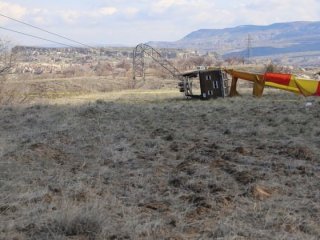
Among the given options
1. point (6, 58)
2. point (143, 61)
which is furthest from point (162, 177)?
point (143, 61)

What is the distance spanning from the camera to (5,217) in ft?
20.5

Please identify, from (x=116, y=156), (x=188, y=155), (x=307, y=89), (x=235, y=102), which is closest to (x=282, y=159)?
(x=188, y=155)

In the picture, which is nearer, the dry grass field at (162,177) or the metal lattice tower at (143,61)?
the dry grass field at (162,177)

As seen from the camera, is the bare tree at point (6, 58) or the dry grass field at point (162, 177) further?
the bare tree at point (6, 58)

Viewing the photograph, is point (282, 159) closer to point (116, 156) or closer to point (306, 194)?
point (306, 194)

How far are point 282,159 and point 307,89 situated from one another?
1204 centimetres

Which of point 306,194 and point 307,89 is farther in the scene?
point 307,89

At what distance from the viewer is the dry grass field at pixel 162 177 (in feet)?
19.4

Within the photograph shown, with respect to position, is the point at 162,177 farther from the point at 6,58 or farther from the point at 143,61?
the point at 143,61

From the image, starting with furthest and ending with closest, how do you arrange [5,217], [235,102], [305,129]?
[235,102] → [305,129] → [5,217]

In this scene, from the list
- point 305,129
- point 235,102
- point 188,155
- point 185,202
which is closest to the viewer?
point 185,202

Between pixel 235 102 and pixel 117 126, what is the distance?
6882 millimetres

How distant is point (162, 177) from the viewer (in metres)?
8.71

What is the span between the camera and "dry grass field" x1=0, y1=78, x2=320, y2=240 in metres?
5.92
